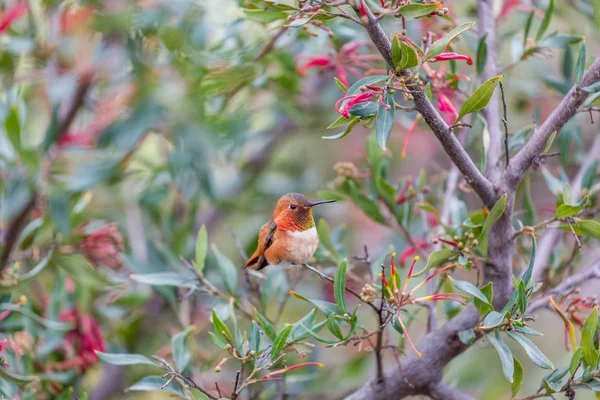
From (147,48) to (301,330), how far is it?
33.2 inches

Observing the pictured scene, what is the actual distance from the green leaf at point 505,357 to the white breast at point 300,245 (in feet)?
1.01

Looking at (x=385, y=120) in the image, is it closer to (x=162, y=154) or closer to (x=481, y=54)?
(x=481, y=54)

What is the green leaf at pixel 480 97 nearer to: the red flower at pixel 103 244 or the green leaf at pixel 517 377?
the green leaf at pixel 517 377

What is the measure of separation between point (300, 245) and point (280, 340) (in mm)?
161

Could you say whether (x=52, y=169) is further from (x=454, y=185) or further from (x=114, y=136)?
(x=454, y=185)

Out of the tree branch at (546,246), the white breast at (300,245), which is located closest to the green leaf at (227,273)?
the white breast at (300,245)

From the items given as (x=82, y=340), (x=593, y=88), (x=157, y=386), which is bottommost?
(x=82, y=340)

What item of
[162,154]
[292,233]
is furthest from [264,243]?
[162,154]

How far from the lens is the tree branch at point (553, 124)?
937 mm

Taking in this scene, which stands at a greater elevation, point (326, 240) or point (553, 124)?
point (553, 124)

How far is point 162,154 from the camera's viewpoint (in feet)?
7.02

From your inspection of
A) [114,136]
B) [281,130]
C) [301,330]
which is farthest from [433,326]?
[281,130]

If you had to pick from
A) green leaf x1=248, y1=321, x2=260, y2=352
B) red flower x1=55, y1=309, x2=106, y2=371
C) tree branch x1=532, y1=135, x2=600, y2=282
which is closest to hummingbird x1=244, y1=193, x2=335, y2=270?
green leaf x1=248, y1=321, x2=260, y2=352

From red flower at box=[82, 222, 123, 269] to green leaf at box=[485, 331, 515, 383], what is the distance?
0.90 meters
